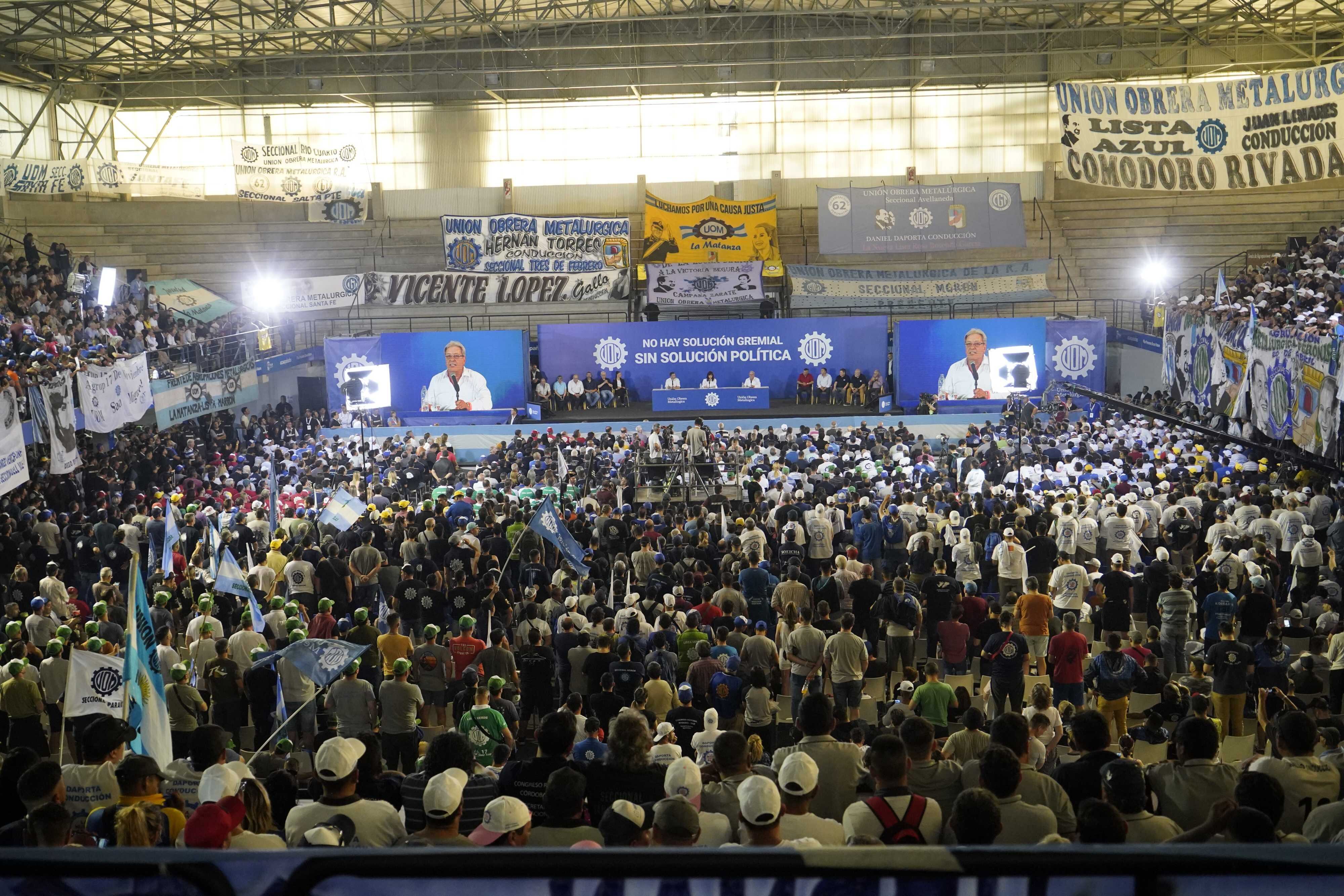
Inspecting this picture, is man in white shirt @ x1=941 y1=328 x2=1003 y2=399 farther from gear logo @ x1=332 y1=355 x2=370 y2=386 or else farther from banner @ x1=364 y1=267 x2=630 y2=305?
gear logo @ x1=332 y1=355 x2=370 y2=386

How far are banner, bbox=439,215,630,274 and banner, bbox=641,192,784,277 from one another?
1023 millimetres

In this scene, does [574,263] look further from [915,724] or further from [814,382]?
[915,724]

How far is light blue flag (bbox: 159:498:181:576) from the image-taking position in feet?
40.0

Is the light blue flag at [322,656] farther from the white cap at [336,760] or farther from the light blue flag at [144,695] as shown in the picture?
the white cap at [336,760]

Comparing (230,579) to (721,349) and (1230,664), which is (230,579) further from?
(721,349)

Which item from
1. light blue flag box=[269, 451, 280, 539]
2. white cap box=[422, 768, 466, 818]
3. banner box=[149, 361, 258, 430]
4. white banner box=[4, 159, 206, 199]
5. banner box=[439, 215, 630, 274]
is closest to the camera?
white cap box=[422, 768, 466, 818]

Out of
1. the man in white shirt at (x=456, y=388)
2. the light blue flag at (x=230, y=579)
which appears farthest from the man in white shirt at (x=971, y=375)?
the light blue flag at (x=230, y=579)

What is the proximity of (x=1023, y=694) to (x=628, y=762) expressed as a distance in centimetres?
557

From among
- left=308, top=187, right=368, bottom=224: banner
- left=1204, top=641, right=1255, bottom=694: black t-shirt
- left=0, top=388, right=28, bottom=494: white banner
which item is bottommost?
left=1204, top=641, right=1255, bottom=694: black t-shirt

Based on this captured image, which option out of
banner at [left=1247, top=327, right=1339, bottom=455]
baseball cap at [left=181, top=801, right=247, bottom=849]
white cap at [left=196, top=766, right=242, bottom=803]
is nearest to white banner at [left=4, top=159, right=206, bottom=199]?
banner at [left=1247, top=327, right=1339, bottom=455]

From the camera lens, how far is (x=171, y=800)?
17.0ft

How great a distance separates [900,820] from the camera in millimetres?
4391

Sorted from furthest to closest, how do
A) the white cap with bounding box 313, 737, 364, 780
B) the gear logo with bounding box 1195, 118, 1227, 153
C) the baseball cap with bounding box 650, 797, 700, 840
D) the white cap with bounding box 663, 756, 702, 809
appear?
the gear logo with bounding box 1195, 118, 1227, 153 → the white cap with bounding box 663, 756, 702, 809 → the white cap with bounding box 313, 737, 364, 780 → the baseball cap with bounding box 650, 797, 700, 840

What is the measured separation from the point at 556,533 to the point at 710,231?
21154mm
